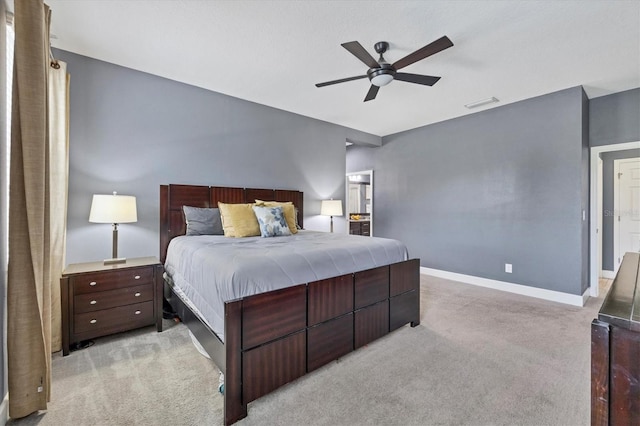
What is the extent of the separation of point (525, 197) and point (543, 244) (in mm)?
678

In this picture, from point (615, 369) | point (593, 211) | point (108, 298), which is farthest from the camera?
point (593, 211)

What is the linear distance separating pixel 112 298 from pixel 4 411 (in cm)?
99

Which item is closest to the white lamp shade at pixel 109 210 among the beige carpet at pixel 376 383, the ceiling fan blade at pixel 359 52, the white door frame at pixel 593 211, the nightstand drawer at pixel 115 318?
the nightstand drawer at pixel 115 318

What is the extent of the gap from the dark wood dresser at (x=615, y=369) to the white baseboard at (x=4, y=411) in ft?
8.38

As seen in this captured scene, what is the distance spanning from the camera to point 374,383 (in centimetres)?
194

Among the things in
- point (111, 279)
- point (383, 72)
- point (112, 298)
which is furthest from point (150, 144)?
point (383, 72)

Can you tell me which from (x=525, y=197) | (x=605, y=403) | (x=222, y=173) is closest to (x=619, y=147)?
(x=525, y=197)

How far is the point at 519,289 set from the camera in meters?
4.04

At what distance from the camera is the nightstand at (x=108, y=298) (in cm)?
230

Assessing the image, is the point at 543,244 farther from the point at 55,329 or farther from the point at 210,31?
the point at 55,329

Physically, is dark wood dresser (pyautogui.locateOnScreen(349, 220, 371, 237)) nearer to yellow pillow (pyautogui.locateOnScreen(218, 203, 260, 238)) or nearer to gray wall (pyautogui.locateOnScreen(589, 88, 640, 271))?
yellow pillow (pyautogui.locateOnScreen(218, 203, 260, 238))

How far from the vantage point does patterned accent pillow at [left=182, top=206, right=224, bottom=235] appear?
329 centimetres

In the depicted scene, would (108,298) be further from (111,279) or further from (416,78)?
(416,78)

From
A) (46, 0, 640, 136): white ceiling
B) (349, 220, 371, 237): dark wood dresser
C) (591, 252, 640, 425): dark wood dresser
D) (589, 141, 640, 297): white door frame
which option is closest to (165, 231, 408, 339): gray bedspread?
(591, 252, 640, 425): dark wood dresser
